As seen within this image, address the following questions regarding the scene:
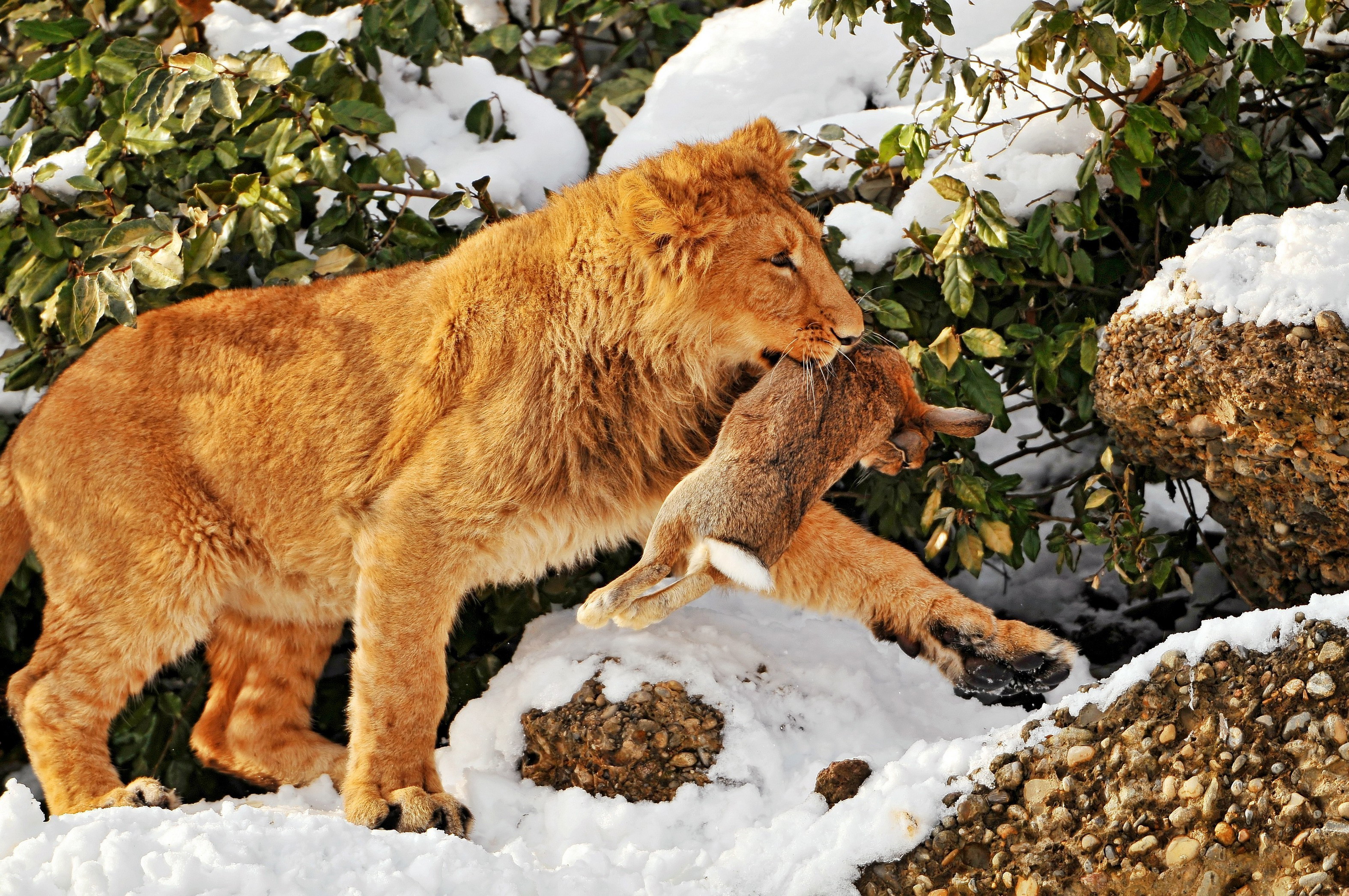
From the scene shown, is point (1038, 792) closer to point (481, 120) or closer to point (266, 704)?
point (266, 704)

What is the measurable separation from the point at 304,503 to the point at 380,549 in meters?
0.46

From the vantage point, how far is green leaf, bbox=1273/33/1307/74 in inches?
142

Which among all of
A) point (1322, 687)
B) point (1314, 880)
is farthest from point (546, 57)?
point (1314, 880)

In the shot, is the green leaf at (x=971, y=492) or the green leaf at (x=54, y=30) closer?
the green leaf at (x=971, y=492)

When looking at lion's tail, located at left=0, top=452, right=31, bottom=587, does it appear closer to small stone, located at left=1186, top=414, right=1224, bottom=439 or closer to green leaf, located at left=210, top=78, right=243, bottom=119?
green leaf, located at left=210, top=78, right=243, bottom=119

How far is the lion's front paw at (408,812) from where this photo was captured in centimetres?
339

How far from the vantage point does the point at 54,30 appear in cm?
468

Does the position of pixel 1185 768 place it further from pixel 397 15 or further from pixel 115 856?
pixel 397 15

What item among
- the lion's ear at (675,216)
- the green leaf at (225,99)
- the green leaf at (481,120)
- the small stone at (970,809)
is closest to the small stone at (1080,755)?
the small stone at (970,809)

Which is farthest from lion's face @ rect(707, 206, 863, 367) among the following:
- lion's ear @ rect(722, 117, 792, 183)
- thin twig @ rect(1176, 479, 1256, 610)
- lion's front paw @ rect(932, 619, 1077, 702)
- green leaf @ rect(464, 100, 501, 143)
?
green leaf @ rect(464, 100, 501, 143)

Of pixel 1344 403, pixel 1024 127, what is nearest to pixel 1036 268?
pixel 1024 127

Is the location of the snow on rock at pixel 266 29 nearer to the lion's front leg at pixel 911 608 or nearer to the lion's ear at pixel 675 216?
the lion's ear at pixel 675 216

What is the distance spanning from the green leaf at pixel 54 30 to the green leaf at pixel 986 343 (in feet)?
11.4

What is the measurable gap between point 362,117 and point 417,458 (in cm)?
159
